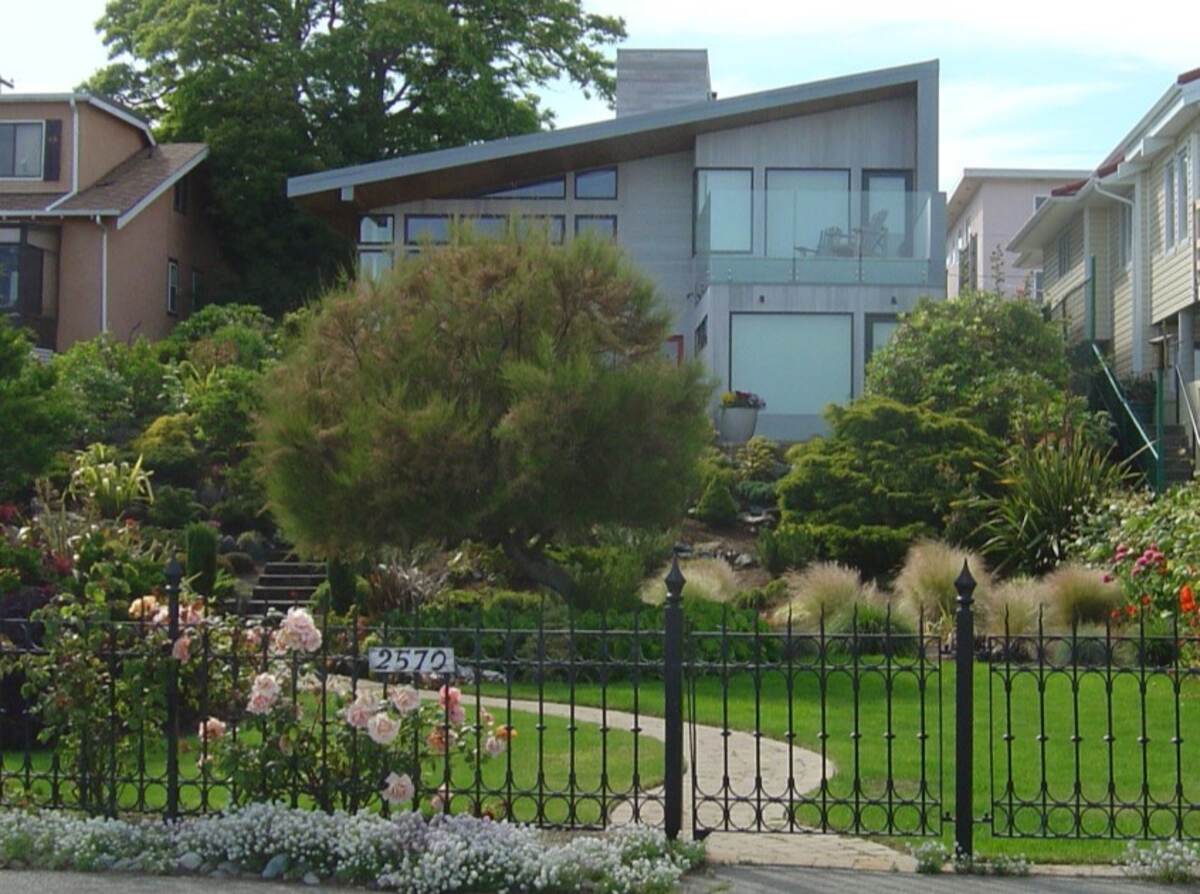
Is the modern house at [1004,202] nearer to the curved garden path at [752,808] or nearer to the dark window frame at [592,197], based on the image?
the dark window frame at [592,197]

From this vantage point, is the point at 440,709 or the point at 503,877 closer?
the point at 503,877

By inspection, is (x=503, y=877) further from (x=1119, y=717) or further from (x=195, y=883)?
(x=1119, y=717)

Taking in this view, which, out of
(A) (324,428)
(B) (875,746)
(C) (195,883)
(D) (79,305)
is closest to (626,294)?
(A) (324,428)

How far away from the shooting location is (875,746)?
41.2ft

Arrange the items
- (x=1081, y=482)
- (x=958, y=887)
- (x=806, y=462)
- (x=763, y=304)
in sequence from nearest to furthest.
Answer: (x=958, y=887) < (x=1081, y=482) < (x=806, y=462) < (x=763, y=304)

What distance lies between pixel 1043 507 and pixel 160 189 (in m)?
22.3

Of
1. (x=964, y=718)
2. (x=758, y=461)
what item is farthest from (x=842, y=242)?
(x=964, y=718)

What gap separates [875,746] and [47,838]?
6219mm

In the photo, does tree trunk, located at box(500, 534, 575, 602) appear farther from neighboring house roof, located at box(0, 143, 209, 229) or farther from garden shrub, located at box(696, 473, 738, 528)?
neighboring house roof, located at box(0, 143, 209, 229)

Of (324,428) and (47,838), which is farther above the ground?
(324,428)

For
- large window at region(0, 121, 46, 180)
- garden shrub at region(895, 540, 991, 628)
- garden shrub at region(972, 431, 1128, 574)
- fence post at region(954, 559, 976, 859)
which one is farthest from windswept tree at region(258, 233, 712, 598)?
large window at region(0, 121, 46, 180)

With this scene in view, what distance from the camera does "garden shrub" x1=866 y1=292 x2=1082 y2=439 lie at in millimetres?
24484

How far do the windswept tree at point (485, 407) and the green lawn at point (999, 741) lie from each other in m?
2.46

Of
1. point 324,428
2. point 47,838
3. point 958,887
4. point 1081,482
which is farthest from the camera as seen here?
point 1081,482
